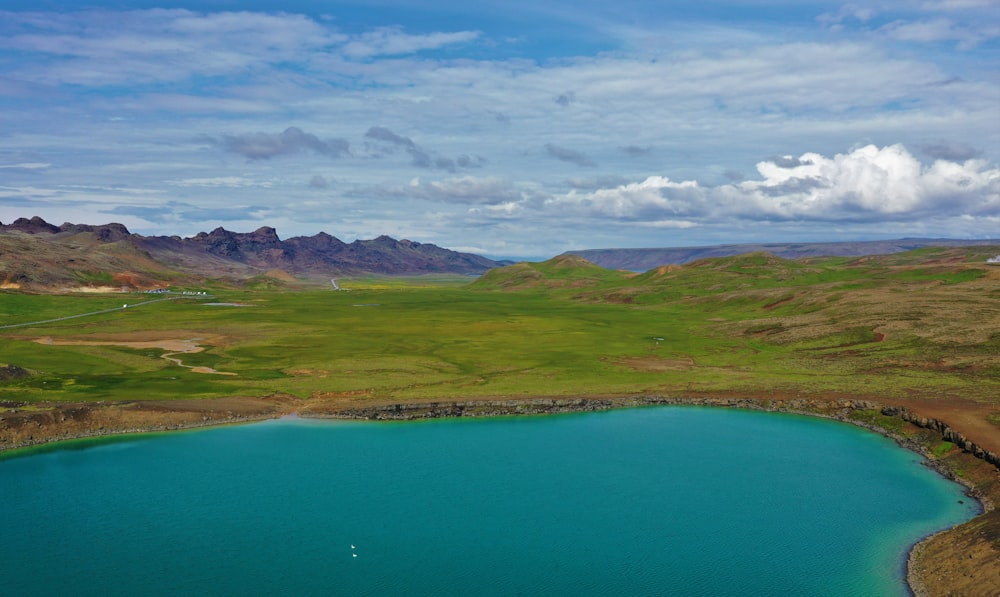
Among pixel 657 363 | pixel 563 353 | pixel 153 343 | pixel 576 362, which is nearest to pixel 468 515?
pixel 576 362

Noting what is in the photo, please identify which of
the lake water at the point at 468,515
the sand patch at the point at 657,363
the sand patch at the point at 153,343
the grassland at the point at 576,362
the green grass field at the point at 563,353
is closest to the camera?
the lake water at the point at 468,515

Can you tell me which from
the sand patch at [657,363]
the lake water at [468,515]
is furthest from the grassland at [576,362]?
the lake water at [468,515]

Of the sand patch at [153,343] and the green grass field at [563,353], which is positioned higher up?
the sand patch at [153,343]

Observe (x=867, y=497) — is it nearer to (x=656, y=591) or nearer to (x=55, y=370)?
(x=656, y=591)

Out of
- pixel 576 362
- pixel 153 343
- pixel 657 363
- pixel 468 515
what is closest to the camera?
pixel 468 515

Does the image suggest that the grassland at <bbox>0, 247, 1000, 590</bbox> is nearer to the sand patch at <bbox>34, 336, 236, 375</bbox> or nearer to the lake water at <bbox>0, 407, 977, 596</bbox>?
the sand patch at <bbox>34, 336, 236, 375</bbox>

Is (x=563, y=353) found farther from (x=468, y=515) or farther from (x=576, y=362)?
(x=468, y=515)

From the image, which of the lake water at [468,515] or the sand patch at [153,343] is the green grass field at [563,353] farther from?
the lake water at [468,515]

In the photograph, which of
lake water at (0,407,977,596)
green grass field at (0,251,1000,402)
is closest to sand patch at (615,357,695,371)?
green grass field at (0,251,1000,402)
